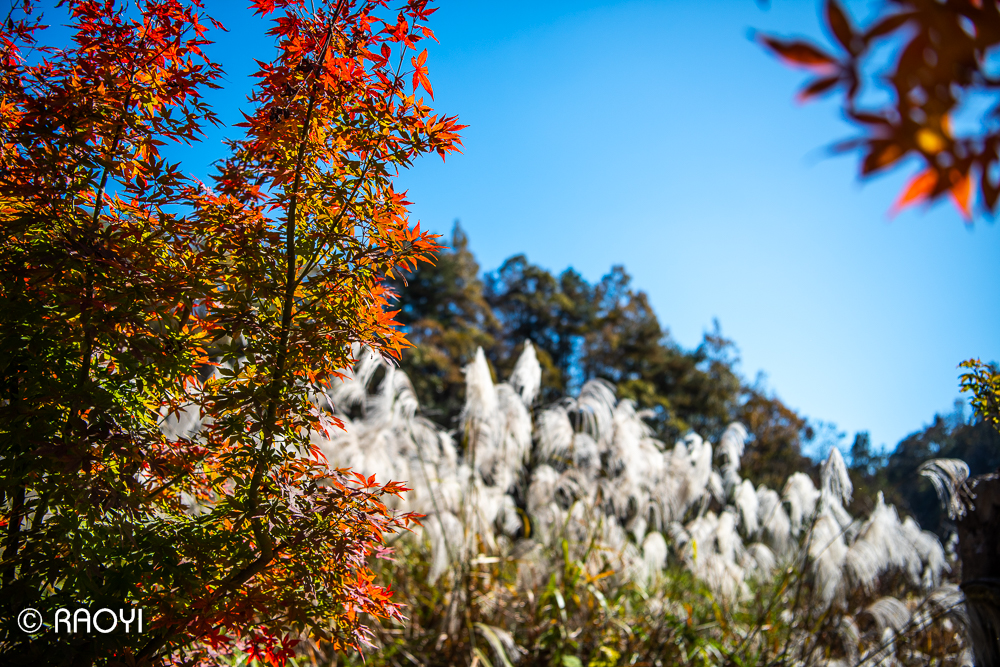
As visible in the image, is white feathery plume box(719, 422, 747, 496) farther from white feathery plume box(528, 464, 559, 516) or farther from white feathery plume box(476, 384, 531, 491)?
white feathery plume box(476, 384, 531, 491)

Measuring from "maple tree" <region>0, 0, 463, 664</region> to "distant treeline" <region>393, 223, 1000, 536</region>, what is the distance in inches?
466

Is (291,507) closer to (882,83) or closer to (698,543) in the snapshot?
(882,83)

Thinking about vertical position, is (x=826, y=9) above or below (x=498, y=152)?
below

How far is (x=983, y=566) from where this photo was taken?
7.47 ft

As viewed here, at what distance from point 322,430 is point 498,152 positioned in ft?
7.25

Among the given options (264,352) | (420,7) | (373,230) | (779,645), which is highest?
(420,7)

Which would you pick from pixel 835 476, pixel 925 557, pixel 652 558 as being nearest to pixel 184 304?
pixel 835 476

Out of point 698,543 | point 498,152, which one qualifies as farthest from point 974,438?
Result: point 498,152

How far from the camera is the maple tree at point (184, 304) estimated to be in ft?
4.06

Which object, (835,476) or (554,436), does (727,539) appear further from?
(554,436)

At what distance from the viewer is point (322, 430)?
1459 millimetres

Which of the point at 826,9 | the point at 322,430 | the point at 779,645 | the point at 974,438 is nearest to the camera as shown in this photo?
the point at 826,9

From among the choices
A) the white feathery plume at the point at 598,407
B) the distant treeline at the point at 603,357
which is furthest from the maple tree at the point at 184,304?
the distant treeline at the point at 603,357

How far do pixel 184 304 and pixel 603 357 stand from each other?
56.7 ft
